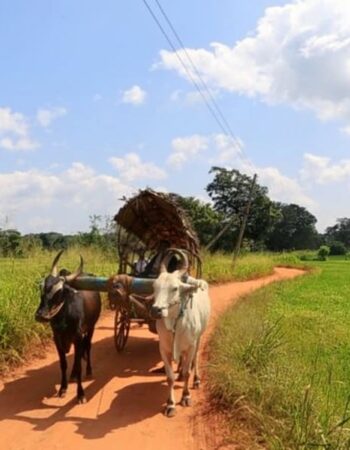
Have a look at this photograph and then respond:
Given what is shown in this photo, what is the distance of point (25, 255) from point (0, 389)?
18.5 ft

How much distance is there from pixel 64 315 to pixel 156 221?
3.32 meters

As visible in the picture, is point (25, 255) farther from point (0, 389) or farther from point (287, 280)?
point (287, 280)

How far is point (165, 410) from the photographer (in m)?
6.37

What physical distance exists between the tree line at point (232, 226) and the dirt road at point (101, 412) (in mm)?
3041

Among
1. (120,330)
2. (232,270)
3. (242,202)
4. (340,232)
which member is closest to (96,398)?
(120,330)

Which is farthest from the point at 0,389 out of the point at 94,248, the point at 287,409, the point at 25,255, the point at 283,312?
the point at 94,248

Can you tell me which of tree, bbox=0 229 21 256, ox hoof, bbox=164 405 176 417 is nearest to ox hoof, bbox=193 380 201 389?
ox hoof, bbox=164 405 176 417

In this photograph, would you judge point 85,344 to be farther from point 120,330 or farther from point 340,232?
point 340,232

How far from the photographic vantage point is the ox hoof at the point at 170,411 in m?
6.28

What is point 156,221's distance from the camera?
9.79m

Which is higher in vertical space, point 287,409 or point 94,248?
point 94,248

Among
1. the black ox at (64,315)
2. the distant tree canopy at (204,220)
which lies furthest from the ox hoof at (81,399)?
the distant tree canopy at (204,220)

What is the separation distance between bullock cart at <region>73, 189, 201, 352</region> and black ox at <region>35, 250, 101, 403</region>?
9.7 inches

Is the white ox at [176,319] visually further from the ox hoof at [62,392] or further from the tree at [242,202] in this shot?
the tree at [242,202]
